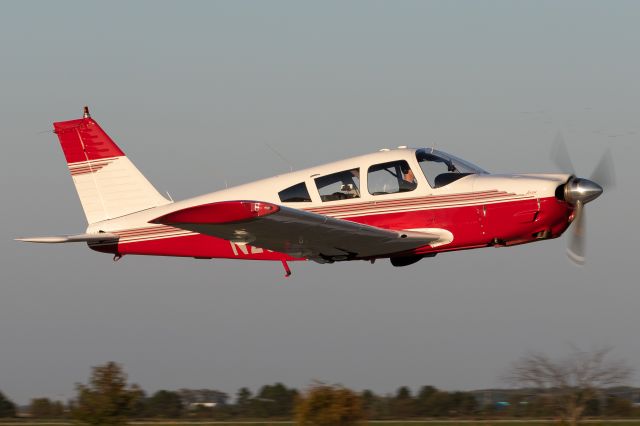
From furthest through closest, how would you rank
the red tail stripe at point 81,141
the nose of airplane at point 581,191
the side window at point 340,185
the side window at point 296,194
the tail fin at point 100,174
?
the red tail stripe at point 81,141
the tail fin at point 100,174
the side window at point 296,194
the side window at point 340,185
the nose of airplane at point 581,191

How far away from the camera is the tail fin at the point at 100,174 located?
16953mm

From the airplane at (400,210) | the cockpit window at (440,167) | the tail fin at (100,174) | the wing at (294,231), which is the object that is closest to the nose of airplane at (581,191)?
the airplane at (400,210)

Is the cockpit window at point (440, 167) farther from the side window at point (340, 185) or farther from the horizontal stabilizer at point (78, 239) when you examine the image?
the horizontal stabilizer at point (78, 239)

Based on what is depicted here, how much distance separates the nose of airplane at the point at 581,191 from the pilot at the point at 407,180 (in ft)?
6.85

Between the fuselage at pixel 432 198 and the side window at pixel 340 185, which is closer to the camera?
the fuselage at pixel 432 198

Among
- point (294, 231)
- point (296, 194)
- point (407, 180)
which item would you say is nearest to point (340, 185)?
point (296, 194)

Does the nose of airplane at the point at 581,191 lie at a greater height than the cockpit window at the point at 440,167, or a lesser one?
lesser

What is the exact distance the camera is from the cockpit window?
46.4ft

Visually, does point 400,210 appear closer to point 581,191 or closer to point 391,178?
point 391,178

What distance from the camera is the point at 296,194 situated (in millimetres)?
14688

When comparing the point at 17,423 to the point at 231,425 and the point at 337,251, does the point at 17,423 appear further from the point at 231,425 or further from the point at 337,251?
the point at 337,251

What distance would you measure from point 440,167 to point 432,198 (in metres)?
0.49

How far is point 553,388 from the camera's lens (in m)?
20.9

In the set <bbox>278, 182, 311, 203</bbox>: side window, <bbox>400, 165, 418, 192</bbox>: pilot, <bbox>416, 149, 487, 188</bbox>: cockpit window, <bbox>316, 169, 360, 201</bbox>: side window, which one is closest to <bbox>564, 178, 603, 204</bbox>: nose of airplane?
<bbox>416, 149, 487, 188</bbox>: cockpit window
